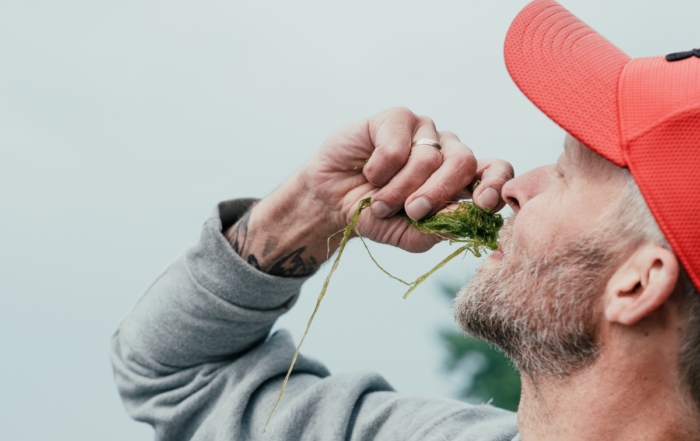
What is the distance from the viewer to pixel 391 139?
1934mm

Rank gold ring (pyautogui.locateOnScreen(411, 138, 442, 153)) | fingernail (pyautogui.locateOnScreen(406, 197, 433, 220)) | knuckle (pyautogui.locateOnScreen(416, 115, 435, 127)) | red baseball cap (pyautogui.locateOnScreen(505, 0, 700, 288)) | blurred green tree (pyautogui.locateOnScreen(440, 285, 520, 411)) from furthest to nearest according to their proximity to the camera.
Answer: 1. blurred green tree (pyautogui.locateOnScreen(440, 285, 520, 411))
2. knuckle (pyautogui.locateOnScreen(416, 115, 435, 127))
3. gold ring (pyautogui.locateOnScreen(411, 138, 442, 153))
4. fingernail (pyautogui.locateOnScreen(406, 197, 433, 220))
5. red baseball cap (pyautogui.locateOnScreen(505, 0, 700, 288))

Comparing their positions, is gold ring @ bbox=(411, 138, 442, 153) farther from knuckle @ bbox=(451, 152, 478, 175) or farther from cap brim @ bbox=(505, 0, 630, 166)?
cap brim @ bbox=(505, 0, 630, 166)

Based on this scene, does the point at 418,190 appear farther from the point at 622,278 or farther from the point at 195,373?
the point at 195,373

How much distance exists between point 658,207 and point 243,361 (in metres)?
1.60

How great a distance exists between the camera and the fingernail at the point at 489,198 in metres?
1.87

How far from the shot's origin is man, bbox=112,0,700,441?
148 centimetres

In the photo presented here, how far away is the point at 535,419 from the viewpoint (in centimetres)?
173

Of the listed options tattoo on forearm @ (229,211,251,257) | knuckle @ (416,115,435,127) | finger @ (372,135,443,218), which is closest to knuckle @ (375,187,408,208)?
finger @ (372,135,443,218)

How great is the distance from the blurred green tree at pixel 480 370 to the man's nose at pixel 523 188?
3854mm

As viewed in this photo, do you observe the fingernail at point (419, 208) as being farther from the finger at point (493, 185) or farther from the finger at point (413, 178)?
A: the finger at point (493, 185)

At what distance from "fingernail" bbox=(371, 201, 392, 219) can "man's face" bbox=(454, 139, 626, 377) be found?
0.34m

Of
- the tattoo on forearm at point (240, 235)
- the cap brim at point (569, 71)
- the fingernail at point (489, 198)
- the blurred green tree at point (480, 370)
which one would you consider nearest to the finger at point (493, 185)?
the fingernail at point (489, 198)

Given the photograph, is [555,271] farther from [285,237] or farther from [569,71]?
[285,237]

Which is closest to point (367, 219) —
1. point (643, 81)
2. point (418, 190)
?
point (418, 190)
